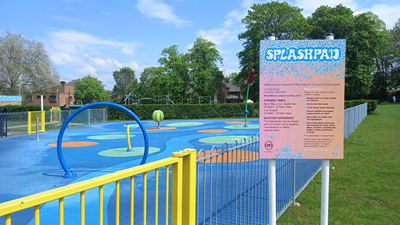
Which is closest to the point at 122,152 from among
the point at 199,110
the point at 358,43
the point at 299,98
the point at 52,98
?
the point at 299,98

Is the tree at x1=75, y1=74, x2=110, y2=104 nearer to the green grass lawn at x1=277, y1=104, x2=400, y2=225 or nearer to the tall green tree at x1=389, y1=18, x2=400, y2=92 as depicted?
the tall green tree at x1=389, y1=18, x2=400, y2=92

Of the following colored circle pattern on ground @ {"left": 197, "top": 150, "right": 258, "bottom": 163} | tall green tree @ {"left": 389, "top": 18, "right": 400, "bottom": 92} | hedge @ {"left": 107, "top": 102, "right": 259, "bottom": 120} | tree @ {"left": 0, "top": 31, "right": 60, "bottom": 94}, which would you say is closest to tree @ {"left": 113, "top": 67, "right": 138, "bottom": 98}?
tree @ {"left": 0, "top": 31, "right": 60, "bottom": 94}

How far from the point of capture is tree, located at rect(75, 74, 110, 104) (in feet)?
298

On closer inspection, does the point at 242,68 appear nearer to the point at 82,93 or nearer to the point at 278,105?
the point at 278,105

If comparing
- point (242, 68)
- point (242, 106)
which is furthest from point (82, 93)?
point (242, 106)

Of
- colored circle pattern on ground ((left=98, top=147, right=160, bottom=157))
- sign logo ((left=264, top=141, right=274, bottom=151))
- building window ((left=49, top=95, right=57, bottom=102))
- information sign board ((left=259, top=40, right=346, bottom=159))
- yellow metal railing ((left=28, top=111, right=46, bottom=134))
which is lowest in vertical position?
colored circle pattern on ground ((left=98, top=147, right=160, bottom=157))

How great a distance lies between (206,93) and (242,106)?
14.6 meters

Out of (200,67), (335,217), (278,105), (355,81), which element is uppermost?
(200,67)

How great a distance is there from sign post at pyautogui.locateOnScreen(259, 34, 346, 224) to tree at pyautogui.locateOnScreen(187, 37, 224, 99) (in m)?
45.4

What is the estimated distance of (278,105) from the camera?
322cm

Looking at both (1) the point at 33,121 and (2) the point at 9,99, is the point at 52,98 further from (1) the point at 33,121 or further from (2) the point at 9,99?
(1) the point at 33,121

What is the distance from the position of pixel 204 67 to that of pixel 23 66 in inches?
1330

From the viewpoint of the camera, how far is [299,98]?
3234 mm

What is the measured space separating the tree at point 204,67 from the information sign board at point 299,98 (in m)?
45.4
